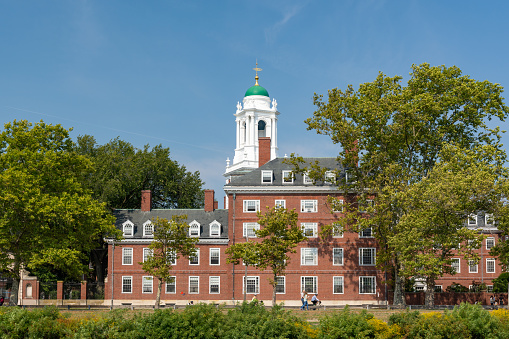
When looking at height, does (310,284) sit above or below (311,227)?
below

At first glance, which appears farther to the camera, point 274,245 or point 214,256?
point 214,256

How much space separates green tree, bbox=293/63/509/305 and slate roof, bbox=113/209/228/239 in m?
15.8

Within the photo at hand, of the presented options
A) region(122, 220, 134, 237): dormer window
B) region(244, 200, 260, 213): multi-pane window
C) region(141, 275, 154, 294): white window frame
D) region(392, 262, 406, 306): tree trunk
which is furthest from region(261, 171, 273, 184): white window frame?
region(141, 275, 154, 294): white window frame

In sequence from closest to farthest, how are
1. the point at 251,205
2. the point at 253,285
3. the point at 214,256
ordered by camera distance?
the point at 253,285 → the point at 251,205 → the point at 214,256

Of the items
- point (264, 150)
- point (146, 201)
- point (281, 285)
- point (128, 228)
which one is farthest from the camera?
point (146, 201)

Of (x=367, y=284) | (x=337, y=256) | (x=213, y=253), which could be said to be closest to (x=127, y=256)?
(x=213, y=253)

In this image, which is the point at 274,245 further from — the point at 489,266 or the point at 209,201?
the point at 489,266

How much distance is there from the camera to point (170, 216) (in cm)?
7050

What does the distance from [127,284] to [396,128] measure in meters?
30.8

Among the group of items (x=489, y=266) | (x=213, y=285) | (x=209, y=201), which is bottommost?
(x=213, y=285)

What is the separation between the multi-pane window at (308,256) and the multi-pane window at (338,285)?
2.46 m

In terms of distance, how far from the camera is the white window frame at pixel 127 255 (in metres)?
67.8

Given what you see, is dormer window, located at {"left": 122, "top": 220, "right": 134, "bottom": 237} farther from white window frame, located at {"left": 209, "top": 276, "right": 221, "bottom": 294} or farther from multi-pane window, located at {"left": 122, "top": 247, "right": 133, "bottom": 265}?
white window frame, located at {"left": 209, "top": 276, "right": 221, "bottom": 294}

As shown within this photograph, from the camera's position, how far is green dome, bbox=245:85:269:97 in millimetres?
110500
